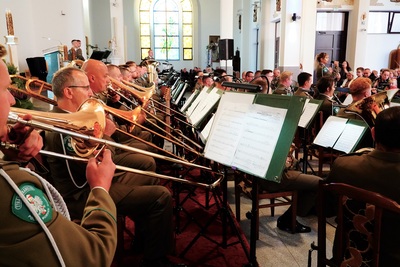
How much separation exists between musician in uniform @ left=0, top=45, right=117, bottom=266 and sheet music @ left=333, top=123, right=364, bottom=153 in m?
2.67

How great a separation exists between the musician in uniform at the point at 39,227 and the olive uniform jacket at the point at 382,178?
122cm

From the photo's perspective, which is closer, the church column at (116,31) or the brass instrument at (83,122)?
the brass instrument at (83,122)

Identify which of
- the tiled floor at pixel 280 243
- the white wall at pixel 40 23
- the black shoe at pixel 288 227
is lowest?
the tiled floor at pixel 280 243

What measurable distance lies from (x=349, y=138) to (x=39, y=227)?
3.06m

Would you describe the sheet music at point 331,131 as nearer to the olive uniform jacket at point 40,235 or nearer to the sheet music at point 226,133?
the sheet music at point 226,133

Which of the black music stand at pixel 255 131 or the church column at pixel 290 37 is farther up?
the church column at pixel 290 37

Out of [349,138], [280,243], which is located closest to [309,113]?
[349,138]

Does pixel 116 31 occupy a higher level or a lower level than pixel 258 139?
higher

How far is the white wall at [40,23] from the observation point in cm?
729

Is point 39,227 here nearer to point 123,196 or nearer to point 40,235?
point 40,235

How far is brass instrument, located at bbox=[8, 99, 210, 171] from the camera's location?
4.49 ft

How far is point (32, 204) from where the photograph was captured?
3.30 ft

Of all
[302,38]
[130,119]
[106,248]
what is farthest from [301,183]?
[302,38]

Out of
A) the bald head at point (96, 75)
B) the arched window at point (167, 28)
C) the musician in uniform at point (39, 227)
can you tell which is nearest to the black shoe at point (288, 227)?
the bald head at point (96, 75)
